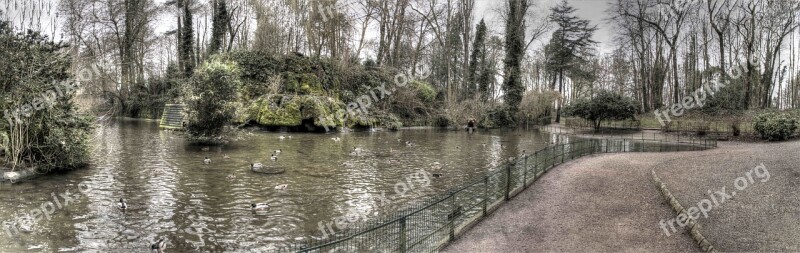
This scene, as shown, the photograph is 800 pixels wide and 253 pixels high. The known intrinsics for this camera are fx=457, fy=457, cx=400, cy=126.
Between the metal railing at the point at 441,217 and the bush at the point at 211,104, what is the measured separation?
14137mm

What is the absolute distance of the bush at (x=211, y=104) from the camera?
897 inches

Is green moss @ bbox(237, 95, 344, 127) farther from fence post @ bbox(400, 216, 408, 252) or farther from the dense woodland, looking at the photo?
fence post @ bbox(400, 216, 408, 252)

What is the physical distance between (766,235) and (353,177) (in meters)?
11.4

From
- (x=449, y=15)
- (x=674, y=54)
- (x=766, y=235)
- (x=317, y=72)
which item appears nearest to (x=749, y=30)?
(x=674, y=54)

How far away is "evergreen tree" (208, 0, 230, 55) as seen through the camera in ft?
151

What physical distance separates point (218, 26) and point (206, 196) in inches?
1520

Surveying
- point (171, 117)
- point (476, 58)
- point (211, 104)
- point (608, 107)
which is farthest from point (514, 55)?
point (211, 104)

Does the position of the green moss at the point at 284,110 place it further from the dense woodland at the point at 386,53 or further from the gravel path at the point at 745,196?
the gravel path at the point at 745,196

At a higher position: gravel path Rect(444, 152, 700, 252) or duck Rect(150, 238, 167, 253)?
duck Rect(150, 238, 167, 253)

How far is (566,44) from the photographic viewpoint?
6475 centimetres

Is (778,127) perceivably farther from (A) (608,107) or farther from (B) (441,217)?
(B) (441,217)

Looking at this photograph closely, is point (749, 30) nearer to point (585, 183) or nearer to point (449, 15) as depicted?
point (449, 15)

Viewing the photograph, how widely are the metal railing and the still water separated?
0.90m

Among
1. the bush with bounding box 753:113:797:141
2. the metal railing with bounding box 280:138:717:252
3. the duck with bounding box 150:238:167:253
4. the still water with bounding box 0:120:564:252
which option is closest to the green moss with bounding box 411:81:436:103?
the still water with bounding box 0:120:564:252
